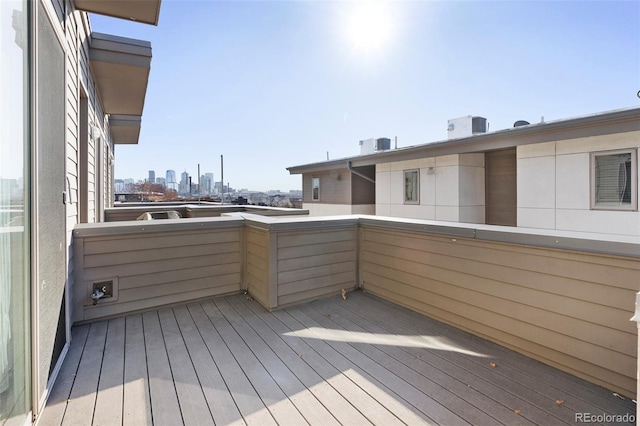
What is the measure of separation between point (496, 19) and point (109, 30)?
6539 millimetres

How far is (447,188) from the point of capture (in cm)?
801

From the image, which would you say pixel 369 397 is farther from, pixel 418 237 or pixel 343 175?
pixel 343 175

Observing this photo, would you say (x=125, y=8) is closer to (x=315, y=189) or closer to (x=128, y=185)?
(x=315, y=189)

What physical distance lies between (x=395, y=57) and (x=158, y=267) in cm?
666

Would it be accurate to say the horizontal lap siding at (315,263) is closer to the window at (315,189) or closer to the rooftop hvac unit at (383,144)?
the window at (315,189)

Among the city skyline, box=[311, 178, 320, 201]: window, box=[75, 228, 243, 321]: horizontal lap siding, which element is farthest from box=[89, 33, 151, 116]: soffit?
box=[311, 178, 320, 201]: window

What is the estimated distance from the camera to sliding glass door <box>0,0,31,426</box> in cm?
121

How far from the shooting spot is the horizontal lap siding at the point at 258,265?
10.6ft

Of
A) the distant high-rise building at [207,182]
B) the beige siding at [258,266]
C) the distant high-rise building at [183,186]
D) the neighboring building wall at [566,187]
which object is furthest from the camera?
the distant high-rise building at [207,182]

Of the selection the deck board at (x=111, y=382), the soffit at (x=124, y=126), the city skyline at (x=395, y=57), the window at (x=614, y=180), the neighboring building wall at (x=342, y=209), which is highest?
the city skyline at (x=395, y=57)

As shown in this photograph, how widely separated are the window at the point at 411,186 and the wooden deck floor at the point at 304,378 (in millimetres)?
6298

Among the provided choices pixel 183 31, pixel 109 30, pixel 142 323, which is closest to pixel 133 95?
pixel 109 30

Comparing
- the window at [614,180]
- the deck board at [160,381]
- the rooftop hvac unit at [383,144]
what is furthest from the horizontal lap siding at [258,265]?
the rooftop hvac unit at [383,144]

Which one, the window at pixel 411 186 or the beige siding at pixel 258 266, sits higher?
the window at pixel 411 186
